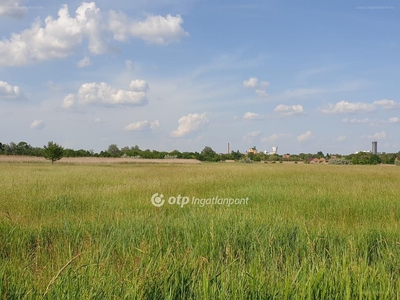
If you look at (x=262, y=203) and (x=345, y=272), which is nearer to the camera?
(x=345, y=272)

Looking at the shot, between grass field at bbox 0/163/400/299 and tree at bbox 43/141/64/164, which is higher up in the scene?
tree at bbox 43/141/64/164

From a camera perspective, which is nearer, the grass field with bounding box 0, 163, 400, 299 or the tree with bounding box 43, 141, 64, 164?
the grass field with bounding box 0, 163, 400, 299

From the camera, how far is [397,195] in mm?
10500

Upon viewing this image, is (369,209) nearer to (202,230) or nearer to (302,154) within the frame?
(202,230)

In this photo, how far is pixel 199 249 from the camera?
455 cm

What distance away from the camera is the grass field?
287 centimetres

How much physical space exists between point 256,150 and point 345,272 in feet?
420

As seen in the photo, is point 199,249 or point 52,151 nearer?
point 199,249

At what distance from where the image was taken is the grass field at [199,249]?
9.40 ft

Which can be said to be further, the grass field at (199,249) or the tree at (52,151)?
the tree at (52,151)

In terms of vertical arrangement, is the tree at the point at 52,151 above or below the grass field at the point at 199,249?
above

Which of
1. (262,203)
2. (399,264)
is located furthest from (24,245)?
(262,203)

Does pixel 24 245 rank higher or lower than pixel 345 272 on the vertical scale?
lower

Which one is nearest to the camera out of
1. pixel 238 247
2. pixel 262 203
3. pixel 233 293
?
pixel 233 293
